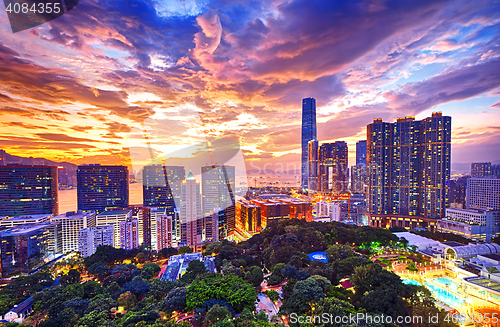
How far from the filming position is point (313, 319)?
723 cm

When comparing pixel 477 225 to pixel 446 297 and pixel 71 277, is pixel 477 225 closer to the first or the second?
pixel 446 297

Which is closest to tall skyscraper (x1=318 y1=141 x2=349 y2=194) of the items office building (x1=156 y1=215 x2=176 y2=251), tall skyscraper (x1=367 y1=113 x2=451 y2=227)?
tall skyscraper (x1=367 y1=113 x2=451 y2=227)

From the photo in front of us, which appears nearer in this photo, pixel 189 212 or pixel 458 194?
pixel 189 212

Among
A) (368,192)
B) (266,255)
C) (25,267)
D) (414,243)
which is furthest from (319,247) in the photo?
(25,267)

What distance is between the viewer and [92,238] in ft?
A: 58.6

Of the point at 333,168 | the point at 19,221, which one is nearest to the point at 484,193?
the point at 333,168

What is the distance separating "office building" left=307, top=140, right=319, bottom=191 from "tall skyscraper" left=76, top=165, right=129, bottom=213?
43.1 metres

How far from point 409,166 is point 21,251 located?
38.3m

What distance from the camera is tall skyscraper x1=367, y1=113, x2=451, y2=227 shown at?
78.8 feet

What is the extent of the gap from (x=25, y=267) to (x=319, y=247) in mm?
20634

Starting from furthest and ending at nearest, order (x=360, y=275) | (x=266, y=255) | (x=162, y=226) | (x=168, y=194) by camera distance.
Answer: (x=168, y=194), (x=162, y=226), (x=266, y=255), (x=360, y=275)

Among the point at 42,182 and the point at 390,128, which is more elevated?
the point at 390,128

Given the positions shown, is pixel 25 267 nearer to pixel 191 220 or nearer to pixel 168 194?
pixel 191 220

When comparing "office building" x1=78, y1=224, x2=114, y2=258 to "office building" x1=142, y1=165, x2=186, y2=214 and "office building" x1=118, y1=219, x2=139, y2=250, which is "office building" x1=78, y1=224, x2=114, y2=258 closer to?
"office building" x1=118, y1=219, x2=139, y2=250
